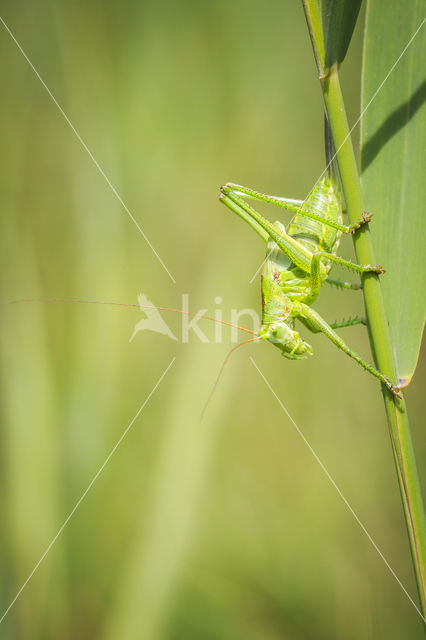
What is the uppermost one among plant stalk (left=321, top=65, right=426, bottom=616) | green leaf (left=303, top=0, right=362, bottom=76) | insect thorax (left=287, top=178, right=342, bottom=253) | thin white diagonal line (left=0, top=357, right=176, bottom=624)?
green leaf (left=303, top=0, right=362, bottom=76)

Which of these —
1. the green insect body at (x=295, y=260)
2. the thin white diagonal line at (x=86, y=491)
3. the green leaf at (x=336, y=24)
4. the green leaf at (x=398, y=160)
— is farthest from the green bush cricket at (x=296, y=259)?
the thin white diagonal line at (x=86, y=491)

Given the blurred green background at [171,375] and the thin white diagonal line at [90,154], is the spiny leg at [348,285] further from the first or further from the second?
the thin white diagonal line at [90,154]

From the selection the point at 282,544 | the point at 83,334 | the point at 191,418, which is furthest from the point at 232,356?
the point at 282,544

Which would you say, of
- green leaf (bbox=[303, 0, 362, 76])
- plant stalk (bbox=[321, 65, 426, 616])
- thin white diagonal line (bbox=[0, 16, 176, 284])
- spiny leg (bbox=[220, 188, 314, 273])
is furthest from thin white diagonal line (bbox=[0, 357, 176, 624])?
green leaf (bbox=[303, 0, 362, 76])

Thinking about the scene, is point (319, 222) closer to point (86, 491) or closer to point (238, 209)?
point (238, 209)

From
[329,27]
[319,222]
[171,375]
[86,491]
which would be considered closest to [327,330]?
[319,222]

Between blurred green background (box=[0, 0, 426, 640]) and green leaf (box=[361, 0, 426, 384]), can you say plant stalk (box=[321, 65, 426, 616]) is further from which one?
blurred green background (box=[0, 0, 426, 640])
